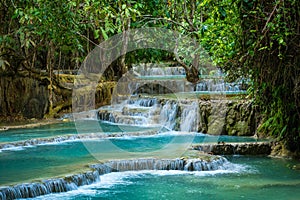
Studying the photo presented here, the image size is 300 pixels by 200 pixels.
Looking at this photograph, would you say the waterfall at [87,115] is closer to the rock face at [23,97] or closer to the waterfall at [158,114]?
the waterfall at [158,114]

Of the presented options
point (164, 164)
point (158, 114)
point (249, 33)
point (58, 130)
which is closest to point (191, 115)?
point (158, 114)

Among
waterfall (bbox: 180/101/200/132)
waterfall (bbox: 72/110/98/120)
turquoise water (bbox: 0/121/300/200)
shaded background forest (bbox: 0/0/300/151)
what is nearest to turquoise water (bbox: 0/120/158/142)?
waterfall (bbox: 180/101/200/132)

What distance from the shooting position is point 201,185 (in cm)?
990

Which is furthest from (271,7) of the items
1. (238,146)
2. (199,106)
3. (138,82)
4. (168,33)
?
(138,82)

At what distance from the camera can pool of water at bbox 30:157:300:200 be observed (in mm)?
9170

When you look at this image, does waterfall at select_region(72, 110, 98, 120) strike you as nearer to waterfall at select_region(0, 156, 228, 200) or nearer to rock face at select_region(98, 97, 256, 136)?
rock face at select_region(98, 97, 256, 136)

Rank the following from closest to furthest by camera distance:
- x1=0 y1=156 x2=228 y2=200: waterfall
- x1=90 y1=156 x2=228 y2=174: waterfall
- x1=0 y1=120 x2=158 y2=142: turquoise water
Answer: x1=0 y1=156 x2=228 y2=200: waterfall
x1=90 y1=156 x2=228 y2=174: waterfall
x1=0 y1=120 x2=158 y2=142: turquoise water

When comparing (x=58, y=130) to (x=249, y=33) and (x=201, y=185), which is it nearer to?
(x=201, y=185)

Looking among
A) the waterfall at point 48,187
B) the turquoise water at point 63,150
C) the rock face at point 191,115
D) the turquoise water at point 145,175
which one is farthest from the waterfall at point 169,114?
the waterfall at point 48,187

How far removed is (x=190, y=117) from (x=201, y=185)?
7.04 metres

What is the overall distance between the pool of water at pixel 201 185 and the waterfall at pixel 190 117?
4985 millimetres

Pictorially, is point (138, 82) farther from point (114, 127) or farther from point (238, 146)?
point (238, 146)

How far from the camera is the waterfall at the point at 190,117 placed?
16.5 m

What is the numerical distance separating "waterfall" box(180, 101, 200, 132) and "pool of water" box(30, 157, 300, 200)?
16.4 ft
